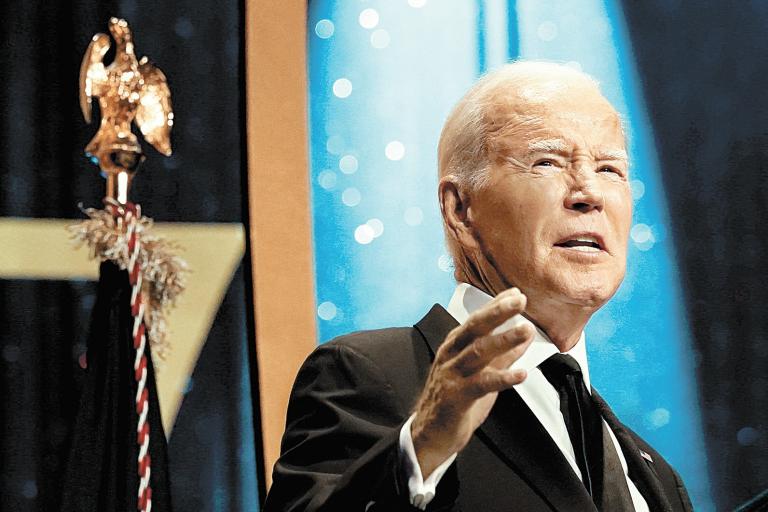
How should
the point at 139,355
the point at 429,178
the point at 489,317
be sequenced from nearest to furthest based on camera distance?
the point at 489,317, the point at 139,355, the point at 429,178

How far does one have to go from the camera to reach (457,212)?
4.95ft

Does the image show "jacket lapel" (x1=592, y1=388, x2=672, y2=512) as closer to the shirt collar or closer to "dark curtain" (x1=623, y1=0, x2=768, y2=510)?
the shirt collar

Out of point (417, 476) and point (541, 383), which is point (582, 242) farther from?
point (417, 476)

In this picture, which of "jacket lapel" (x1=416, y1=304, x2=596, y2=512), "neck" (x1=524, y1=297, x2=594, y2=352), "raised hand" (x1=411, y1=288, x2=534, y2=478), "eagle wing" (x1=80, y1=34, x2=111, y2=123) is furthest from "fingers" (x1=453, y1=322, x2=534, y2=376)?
"eagle wing" (x1=80, y1=34, x2=111, y2=123)

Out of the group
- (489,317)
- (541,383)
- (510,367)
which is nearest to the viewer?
(489,317)

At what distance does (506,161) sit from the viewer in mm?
1442

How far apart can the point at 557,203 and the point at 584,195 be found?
37 millimetres

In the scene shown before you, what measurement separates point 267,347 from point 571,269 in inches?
46.2

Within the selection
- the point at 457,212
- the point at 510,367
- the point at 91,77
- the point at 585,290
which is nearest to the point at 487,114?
the point at 457,212

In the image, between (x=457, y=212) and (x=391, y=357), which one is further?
(x=457, y=212)

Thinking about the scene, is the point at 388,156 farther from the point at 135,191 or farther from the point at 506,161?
the point at 506,161

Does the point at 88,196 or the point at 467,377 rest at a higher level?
the point at 88,196

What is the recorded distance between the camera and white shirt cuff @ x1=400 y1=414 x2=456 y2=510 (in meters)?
1.02

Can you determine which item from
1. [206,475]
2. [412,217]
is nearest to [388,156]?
[412,217]
